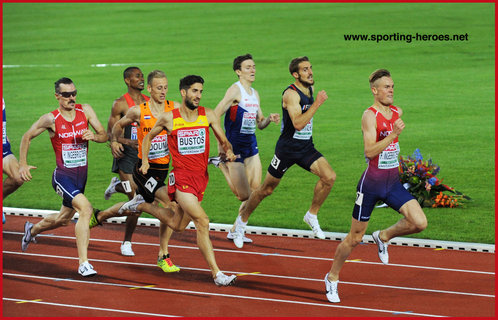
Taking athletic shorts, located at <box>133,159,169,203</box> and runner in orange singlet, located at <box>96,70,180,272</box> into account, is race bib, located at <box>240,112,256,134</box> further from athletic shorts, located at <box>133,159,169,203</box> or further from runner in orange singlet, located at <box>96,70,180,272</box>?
athletic shorts, located at <box>133,159,169,203</box>

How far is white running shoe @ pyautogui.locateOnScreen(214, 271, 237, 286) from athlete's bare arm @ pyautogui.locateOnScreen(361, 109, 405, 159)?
1820mm

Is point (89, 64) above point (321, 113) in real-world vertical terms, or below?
above

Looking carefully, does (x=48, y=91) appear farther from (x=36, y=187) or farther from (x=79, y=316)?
(x=79, y=316)

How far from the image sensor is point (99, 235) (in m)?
13.3

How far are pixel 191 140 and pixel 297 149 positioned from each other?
199 centimetres

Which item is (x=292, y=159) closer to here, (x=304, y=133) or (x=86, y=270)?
(x=304, y=133)

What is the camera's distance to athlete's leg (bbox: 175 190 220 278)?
10.5 m

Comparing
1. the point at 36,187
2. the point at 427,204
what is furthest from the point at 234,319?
the point at 36,187

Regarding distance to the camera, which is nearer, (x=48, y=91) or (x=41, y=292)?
(x=41, y=292)

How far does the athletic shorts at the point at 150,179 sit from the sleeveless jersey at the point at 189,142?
73 centimetres

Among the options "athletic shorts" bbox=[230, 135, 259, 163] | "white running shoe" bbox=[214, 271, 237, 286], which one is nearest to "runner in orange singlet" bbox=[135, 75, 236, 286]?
"white running shoe" bbox=[214, 271, 237, 286]

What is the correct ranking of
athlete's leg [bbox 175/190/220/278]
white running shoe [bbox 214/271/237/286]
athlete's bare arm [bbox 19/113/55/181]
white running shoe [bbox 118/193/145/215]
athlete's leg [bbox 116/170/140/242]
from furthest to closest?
1. athlete's leg [bbox 116/170/140/242]
2. white running shoe [bbox 118/193/145/215]
3. athlete's bare arm [bbox 19/113/55/181]
4. athlete's leg [bbox 175/190/220/278]
5. white running shoe [bbox 214/271/237/286]

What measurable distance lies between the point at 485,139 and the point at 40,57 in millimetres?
21698

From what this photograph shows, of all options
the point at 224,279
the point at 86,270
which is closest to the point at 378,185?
the point at 224,279
